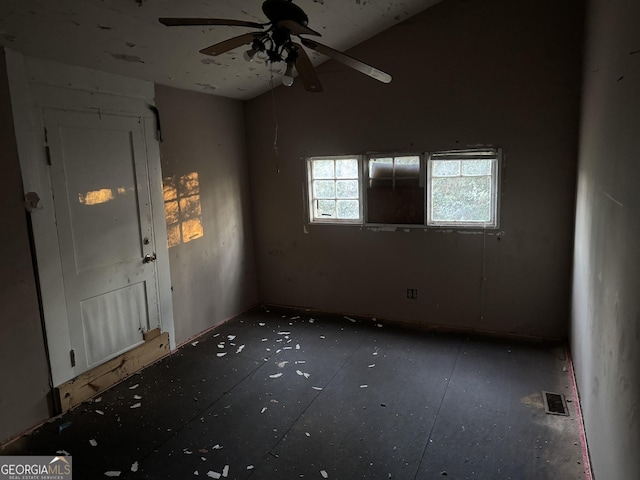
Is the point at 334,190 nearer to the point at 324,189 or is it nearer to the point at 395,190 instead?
the point at 324,189

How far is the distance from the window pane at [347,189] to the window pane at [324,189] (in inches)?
2.4

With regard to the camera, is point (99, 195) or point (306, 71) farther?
point (99, 195)

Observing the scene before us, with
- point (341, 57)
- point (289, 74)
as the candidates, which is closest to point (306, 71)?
point (289, 74)

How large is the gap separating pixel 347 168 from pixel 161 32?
2.31 meters

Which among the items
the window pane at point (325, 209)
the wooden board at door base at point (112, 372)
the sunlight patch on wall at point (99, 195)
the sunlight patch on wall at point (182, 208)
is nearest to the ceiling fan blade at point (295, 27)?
the sunlight patch on wall at point (99, 195)

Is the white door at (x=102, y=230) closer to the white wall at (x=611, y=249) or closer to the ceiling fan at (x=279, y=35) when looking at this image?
the ceiling fan at (x=279, y=35)

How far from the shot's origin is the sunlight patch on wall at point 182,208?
161 inches

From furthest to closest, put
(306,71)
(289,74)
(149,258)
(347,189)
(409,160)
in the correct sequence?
(347,189)
(409,160)
(149,258)
(306,71)
(289,74)

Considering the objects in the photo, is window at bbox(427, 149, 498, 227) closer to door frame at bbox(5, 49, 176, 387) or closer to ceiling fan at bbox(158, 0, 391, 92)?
ceiling fan at bbox(158, 0, 391, 92)

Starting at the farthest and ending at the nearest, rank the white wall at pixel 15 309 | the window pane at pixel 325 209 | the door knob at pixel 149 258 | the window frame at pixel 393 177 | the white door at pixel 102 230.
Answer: the window pane at pixel 325 209 → the window frame at pixel 393 177 → the door knob at pixel 149 258 → the white door at pixel 102 230 → the white wall at pixel 15 309

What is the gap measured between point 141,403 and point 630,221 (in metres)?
3.34

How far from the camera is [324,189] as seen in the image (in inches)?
192

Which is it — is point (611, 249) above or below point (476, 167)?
below

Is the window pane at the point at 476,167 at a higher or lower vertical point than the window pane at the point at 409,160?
lower
